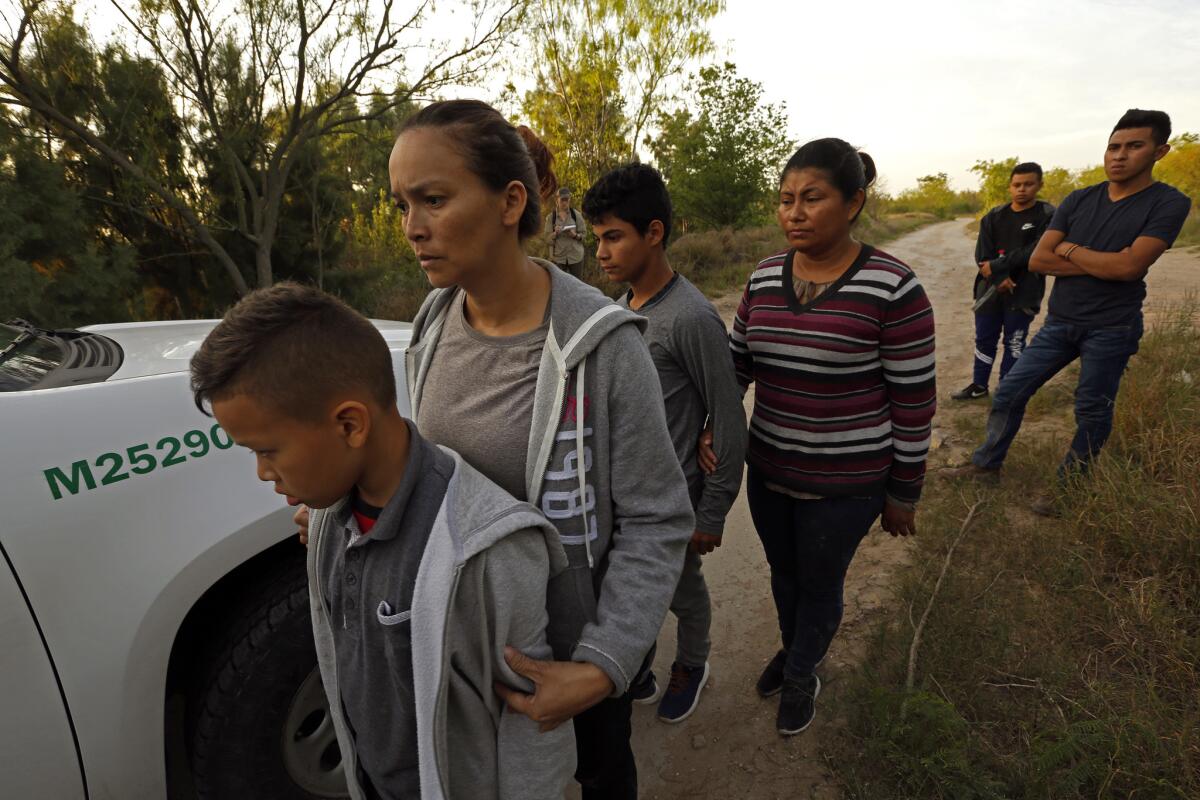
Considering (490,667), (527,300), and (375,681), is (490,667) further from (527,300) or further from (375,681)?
(527,300)

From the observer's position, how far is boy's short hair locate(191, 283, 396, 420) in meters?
0.88

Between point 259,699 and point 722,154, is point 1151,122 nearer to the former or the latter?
point 259,699

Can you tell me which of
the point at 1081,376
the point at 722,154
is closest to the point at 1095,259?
the point at 1081,376

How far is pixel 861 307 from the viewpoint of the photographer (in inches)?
64.5

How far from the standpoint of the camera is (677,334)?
1736mm

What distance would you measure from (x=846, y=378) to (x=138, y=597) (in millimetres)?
1897

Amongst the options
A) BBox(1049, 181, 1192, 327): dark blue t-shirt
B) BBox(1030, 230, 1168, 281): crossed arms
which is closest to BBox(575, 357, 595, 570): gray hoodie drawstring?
BBox(1030, 230, 1168, 281): crossed arms

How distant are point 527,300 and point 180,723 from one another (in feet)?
6.67

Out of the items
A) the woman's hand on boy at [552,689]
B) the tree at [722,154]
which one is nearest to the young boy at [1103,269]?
the woman's hand on boy at [552,689]

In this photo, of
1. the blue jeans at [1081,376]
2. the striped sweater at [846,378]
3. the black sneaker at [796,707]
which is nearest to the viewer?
the striped sweater at [846,378]

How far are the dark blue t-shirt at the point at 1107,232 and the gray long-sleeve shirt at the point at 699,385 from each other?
2.45 meters

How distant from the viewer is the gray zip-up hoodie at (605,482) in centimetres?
105

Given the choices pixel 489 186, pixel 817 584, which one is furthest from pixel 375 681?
pixel 817 584

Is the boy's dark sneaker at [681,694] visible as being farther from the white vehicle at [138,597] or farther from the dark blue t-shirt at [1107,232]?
the dark blue t-shirt at [1107,232]
